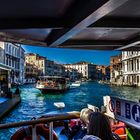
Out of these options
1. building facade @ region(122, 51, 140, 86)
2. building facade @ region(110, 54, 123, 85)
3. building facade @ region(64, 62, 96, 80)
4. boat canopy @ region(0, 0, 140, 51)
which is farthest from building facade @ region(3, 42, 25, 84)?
building facade @ region(64, 62, 96, 80)

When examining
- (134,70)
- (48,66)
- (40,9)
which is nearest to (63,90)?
(134,70)

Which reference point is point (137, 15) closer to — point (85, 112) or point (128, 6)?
point (128, 6)

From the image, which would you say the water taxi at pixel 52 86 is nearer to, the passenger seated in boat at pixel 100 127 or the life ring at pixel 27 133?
the life ring at pixel 27 133

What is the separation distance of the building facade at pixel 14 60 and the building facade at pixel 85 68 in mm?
64977

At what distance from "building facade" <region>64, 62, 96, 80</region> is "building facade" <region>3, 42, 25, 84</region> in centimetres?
6498

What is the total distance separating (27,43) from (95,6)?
3.38 meters

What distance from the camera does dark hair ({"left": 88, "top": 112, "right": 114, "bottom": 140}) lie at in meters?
2.17

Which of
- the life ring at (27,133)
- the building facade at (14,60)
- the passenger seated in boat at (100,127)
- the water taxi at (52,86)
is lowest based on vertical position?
the water taxi at (52,86)

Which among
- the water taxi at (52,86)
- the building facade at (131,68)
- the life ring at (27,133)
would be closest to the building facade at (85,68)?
the building facade at (131,68)

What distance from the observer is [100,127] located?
7.16ft

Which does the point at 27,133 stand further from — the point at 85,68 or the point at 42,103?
the point at 85,68

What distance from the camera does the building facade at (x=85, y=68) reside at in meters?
148

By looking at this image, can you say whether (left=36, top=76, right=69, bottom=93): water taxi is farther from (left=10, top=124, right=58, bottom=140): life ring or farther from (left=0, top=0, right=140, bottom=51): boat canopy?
(left=10, top=124, right=58, bottom=140): life ring

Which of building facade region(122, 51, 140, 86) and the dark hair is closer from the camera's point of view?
the dark hair
